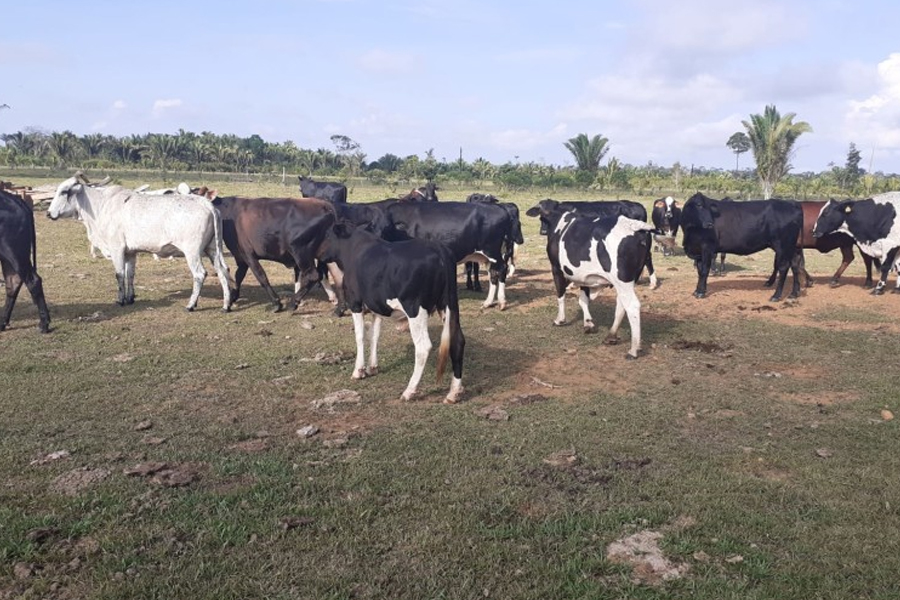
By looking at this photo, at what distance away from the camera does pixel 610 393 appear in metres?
7.75

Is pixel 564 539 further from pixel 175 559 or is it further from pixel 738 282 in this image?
pixel 738 282

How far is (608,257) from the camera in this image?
380 inches

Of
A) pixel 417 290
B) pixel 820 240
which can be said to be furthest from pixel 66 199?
pixel 820 240

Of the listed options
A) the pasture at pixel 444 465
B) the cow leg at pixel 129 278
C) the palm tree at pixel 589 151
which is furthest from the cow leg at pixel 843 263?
the palm tree at pixel 589 151

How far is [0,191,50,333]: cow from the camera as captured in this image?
10.0 metres

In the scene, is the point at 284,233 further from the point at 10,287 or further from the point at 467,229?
the point at 10,287

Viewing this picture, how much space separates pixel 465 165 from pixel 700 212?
7084cm

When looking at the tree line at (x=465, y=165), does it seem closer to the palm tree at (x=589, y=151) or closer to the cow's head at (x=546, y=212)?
the palm tree at (x=589, y=151)

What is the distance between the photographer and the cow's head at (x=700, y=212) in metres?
14.0

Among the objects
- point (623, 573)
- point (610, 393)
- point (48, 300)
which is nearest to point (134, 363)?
point (48, 300)

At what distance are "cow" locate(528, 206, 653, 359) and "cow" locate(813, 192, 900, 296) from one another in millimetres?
6798

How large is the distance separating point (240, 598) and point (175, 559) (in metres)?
0.59

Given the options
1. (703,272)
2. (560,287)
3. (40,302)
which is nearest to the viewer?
(40,302)

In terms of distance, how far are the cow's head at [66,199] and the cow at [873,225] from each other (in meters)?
14.1
